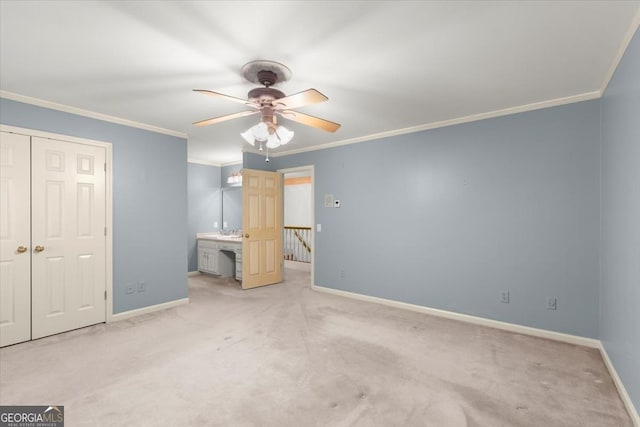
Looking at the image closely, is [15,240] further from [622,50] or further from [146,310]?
[622,50]

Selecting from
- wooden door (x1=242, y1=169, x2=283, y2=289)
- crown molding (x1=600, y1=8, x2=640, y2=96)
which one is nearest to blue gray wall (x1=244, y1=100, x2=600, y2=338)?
crown molding (x1=600, y1=8, x2=640, y2=96)

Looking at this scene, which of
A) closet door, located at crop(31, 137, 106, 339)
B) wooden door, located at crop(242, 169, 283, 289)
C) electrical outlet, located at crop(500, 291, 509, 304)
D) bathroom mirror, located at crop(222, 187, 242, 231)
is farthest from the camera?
bathroom mirror, located at crop(222, 187, 242, 231)

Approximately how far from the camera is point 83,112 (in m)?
3.50

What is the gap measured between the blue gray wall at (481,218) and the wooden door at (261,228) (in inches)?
46.8

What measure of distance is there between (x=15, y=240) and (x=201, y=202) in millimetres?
3786

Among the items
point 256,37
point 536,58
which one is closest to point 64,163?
point 256,37

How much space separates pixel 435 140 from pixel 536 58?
168 cm

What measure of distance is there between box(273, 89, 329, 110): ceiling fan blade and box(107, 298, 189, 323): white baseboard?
3.24 meters

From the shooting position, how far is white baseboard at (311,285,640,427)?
212 centimetres

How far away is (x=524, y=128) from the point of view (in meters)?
3.39

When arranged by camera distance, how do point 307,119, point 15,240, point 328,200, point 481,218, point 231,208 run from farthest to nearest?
point 231,208, point 328,200, point 481,218, point 15,240, point 307,119

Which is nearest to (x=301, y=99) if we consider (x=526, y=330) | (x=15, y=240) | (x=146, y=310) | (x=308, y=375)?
(x=308, y=375)

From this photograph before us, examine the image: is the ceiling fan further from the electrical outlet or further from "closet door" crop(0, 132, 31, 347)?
the electrical outlet

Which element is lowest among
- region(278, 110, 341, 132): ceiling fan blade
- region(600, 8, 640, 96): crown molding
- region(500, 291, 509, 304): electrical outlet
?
region(500, 291, 509, 304): electrical outlet
